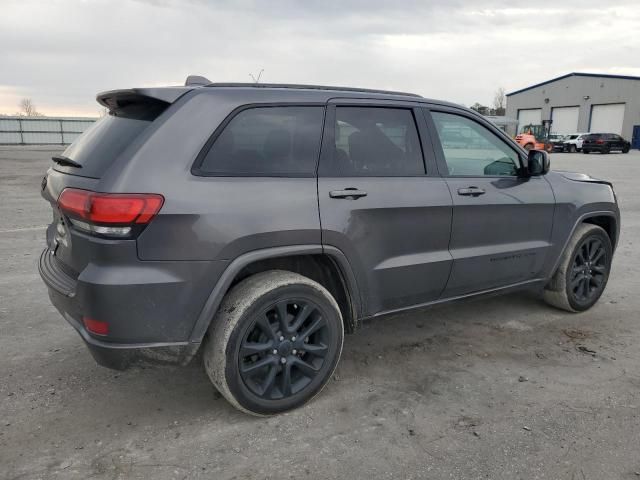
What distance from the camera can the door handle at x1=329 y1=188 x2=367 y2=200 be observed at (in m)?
2.99

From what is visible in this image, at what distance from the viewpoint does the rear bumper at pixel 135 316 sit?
2482 mm

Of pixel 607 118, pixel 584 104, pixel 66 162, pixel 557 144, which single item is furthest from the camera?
pixel 584 104

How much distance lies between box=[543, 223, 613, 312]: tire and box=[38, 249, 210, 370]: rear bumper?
3217 millimetres

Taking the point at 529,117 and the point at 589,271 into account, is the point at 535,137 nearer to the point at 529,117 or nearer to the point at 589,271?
the point at 529,117

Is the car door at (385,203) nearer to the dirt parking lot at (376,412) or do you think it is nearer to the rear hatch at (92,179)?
the dirt parking lot at (376,412)

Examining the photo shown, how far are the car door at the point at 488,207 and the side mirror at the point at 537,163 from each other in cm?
7

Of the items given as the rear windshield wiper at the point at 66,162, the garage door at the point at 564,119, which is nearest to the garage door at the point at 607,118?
the garage door at the point at 564,119

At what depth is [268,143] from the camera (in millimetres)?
2920

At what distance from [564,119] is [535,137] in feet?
46.6

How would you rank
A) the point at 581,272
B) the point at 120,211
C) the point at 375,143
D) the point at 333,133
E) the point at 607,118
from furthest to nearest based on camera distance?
the point at 607,118, the point at 581,272, the point at 375,143, the point at 333,133, the point at 120,211

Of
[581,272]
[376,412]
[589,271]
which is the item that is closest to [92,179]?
[376,412]

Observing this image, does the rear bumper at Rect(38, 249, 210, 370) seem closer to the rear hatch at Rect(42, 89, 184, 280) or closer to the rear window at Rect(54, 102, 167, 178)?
the rear hatch at Rect(42, 89, 184, 280)

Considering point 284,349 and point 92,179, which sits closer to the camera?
point 92,179

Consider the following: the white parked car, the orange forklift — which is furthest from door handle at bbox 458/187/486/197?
the white parked car
